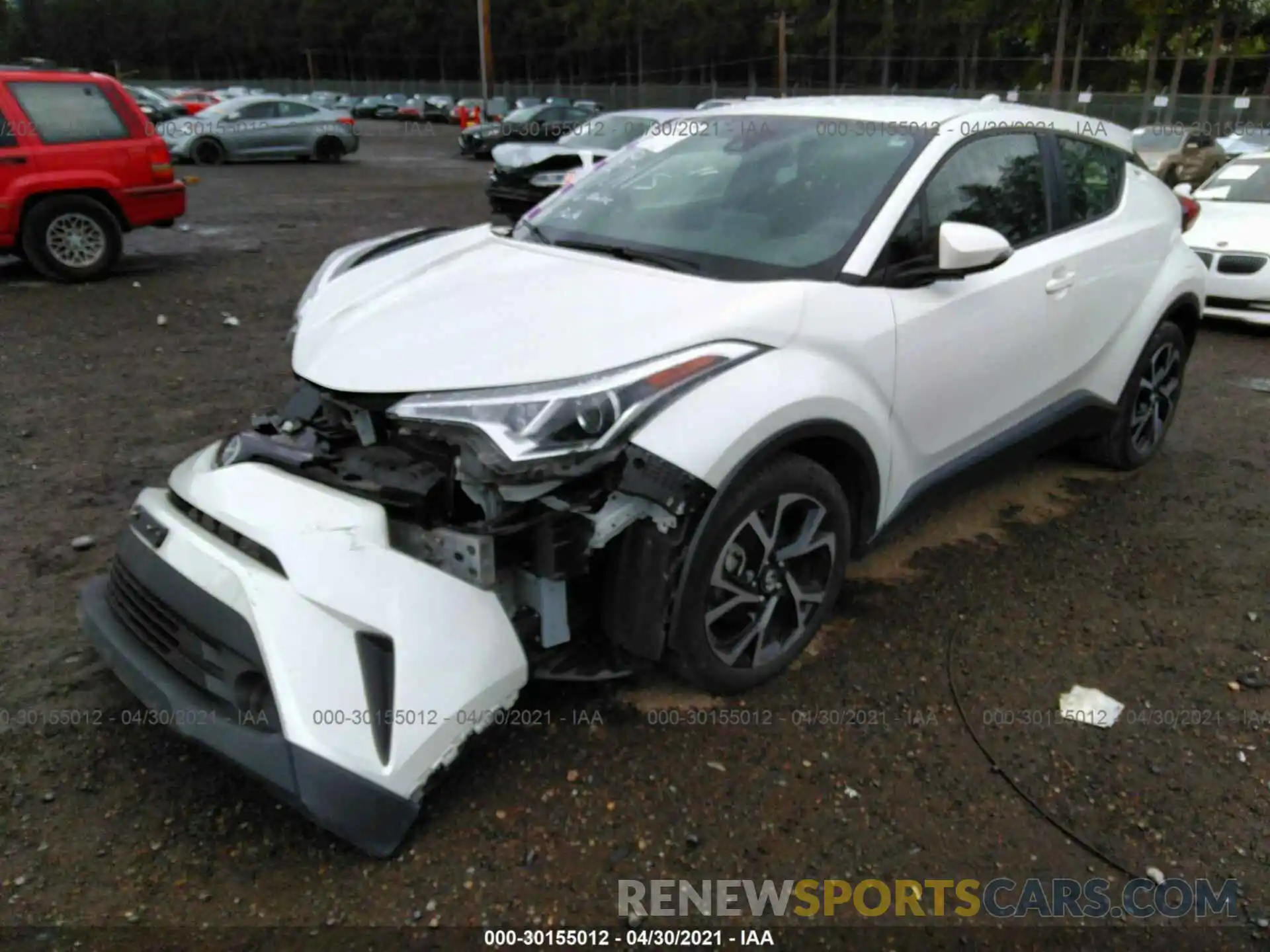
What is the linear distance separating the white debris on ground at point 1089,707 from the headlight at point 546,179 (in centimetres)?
999

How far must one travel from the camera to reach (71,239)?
8.80 metres

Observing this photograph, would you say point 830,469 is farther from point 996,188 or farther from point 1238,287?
point 1238,287

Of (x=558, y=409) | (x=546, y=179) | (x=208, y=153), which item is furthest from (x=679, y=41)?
(x=558, y=409)

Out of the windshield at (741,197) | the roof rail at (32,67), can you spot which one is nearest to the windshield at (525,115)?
the roof rail at (32,67)

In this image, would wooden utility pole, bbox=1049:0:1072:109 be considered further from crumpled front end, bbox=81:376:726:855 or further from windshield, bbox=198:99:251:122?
crumpled front end, bbox=81:376:726:855

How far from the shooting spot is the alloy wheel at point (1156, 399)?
470 centimetres

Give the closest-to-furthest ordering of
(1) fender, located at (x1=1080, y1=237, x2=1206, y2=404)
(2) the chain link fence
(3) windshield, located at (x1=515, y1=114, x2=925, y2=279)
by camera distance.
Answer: (3) windshield, located at (x1=515, y1=114, x2=925, y2=279) → (1) fender, located at (x1=1080, y1=237, x2=1206, y2=404) → (2) the chain link fence

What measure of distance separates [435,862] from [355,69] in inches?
3716

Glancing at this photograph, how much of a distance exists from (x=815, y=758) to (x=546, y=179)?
10.4m

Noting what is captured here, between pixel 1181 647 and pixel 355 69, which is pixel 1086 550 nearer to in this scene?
pixel 1181 647

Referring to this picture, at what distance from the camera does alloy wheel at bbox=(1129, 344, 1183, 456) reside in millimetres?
4699

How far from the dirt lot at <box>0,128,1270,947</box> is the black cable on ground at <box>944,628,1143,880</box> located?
0.01 metres

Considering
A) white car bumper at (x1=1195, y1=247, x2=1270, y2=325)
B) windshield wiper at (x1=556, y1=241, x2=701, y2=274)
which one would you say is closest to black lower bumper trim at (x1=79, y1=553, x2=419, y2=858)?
windshield wiper at (x1=556, y1=241, x2=701, y2=274)

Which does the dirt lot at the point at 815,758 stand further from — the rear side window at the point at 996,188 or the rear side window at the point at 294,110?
the rear side window at the point at 294,110
